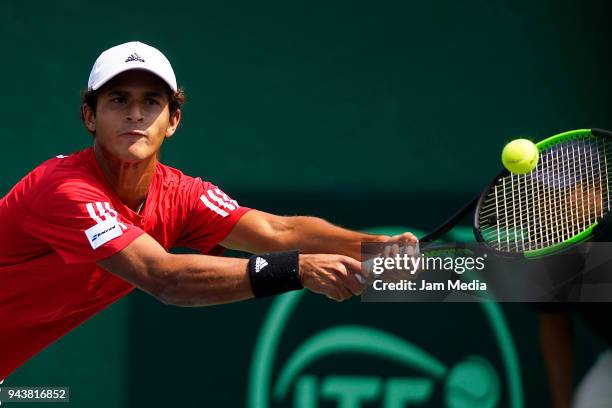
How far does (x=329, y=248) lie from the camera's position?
4191 millimetres

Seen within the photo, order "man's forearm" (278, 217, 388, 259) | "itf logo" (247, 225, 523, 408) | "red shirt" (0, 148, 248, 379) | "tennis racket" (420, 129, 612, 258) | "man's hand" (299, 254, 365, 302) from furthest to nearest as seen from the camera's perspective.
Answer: "itf logo" (247, 225, 523, 408) → "tennis racket" (420, 129, 612, 258) → "man's forearm" (278, 217, 388, 259) → "red shirt" (0, 148, 248, 379) → "man's hand" (299, 254, 365, 302)

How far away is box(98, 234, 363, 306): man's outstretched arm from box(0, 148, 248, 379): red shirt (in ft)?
0.18

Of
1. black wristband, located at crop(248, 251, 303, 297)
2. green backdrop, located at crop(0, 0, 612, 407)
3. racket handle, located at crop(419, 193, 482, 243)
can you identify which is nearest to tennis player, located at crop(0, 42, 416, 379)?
black wristband, located at crop(248, 251, 303, 297)

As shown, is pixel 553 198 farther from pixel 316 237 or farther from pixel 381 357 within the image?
pixel 381 357

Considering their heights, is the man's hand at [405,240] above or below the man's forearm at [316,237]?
below

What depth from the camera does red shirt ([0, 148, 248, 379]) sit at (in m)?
3.65

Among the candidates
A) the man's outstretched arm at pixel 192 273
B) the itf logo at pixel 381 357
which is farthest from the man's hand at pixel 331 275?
the itf logo at pixel 381 357

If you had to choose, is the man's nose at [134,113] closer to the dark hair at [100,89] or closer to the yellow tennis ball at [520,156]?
the dark hair at [100,89]

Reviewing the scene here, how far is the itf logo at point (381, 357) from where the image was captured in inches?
231

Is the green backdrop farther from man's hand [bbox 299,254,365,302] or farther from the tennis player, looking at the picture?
man's hand [bbox 299,254,365,302]

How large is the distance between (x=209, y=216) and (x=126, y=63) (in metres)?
0.70

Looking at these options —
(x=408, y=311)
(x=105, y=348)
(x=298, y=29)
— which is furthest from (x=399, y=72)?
(x=105, y=348)

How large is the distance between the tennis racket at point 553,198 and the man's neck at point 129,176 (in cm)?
113

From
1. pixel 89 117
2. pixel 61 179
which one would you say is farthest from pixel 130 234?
pixel 89 117
